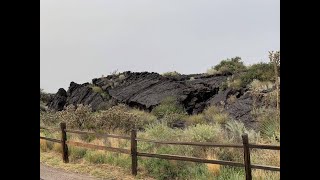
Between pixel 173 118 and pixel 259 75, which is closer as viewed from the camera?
pixel 173 118

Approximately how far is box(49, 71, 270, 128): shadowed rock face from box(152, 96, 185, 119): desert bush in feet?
1.53

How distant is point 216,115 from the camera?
1773cm

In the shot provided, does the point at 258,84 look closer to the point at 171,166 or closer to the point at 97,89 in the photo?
the point at 171,166

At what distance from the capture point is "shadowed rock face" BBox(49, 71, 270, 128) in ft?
65.6

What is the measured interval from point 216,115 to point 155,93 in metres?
8.35

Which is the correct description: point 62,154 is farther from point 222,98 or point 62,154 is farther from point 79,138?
point 222,98

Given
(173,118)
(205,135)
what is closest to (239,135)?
(205,135)

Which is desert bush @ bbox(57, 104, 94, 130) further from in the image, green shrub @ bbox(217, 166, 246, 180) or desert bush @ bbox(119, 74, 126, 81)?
desert bush @ bbox(119, 74, 126, 81)

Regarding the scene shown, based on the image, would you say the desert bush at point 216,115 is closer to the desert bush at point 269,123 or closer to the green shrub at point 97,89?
the desert bush at point 269,123

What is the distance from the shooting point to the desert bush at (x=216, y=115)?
54.6 ft

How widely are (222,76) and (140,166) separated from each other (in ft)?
57.5
